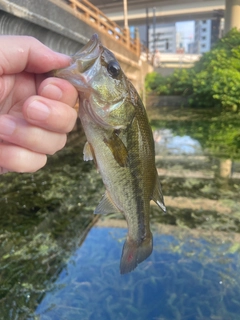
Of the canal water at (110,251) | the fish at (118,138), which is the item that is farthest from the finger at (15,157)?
the canal water at (110,251)

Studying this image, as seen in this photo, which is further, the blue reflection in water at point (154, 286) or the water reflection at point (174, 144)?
the water reflection at point (174, 144)

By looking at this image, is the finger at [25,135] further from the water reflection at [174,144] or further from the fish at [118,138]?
the water reflection at [174,144]

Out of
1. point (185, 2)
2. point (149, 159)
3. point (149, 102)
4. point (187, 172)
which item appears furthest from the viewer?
point (185, 2)

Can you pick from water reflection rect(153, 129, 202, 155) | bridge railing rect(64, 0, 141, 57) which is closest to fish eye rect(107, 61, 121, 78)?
bridge railing rect(64, 0, 141, 57)

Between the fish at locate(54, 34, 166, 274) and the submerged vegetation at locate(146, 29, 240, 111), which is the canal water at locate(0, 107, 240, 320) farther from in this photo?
the submerged vegetation at locate(146, 29, 240, 111)

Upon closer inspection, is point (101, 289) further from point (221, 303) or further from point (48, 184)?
point (48, 184)

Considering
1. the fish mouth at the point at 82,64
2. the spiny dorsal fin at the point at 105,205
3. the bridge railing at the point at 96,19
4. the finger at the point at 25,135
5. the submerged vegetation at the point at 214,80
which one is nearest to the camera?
the fish mouth at the point at 82,64

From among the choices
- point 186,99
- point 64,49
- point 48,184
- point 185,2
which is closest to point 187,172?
point 48,184

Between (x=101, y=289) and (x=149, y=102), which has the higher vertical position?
(x=101, y=289)
